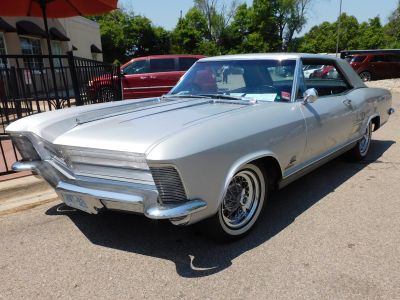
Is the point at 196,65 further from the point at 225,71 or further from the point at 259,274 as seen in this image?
the point at 259,274

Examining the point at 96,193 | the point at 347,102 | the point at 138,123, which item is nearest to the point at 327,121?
the point at 347,102

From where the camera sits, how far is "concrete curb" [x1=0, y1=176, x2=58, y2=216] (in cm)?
399

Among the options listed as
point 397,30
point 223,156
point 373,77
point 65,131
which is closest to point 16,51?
point 65,131

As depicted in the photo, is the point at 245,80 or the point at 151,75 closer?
the point at 245,80

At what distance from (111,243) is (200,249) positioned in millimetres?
745

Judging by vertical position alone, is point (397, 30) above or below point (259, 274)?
above

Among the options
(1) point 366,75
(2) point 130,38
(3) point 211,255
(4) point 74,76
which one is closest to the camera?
(3) point 211,255

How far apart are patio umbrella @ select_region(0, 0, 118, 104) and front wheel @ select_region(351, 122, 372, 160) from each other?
493cm

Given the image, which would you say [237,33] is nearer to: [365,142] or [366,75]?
[366,75]

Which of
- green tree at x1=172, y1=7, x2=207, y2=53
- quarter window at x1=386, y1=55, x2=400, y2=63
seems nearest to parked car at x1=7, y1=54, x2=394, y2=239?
quarter window at x1=386, y1=55, x2=400, y2=63

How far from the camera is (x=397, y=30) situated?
49.5 metres

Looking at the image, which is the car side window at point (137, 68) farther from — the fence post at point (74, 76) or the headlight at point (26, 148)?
the headlight at point (26, 148)

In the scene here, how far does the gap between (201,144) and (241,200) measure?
2.79 ft

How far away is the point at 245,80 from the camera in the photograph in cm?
395
